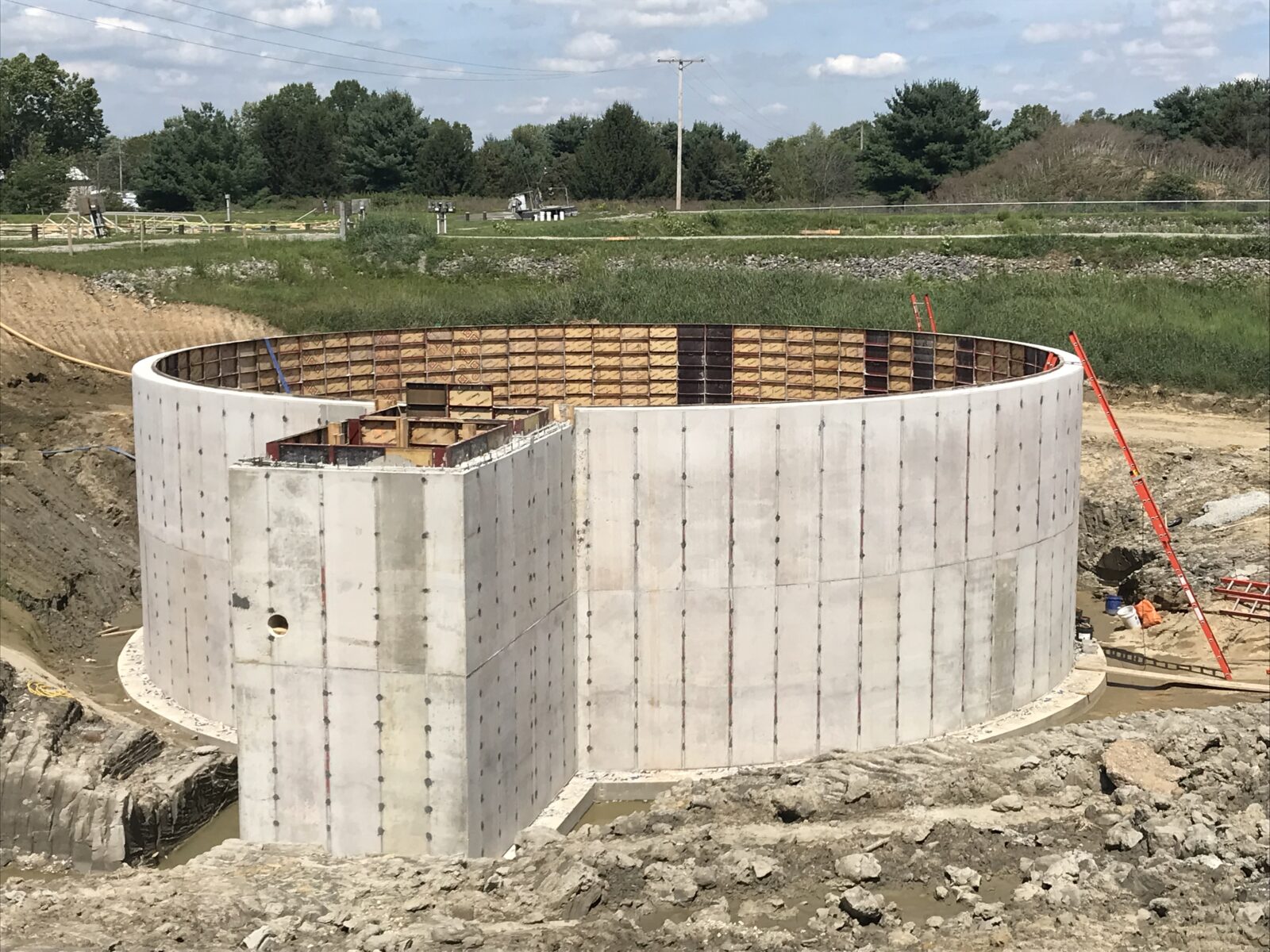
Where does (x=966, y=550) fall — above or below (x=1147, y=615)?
above

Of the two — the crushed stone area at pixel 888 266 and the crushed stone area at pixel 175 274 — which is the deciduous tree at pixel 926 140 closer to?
the crushed stone area at pixel 888 266

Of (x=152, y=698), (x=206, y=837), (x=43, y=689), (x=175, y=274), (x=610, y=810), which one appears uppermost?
(x=175, y=274)

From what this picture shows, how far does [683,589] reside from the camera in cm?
1750

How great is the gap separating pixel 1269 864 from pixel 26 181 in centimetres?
7427

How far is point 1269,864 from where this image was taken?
1476 cm

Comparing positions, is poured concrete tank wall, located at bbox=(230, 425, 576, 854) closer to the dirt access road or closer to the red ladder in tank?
the dirt access road

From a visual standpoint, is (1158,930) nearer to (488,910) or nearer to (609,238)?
(488,910)

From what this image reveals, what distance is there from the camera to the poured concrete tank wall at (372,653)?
1434 cm

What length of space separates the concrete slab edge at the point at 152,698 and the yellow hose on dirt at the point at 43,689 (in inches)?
46.5

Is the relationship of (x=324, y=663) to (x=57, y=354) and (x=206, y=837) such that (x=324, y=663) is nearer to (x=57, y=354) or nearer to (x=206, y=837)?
(x=206, y=837)

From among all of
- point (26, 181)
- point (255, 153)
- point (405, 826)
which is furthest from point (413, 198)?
point (405, 826)

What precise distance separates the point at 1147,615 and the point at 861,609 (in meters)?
8.87

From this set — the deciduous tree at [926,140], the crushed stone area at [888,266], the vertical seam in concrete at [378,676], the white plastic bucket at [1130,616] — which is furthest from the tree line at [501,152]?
the vertical seam in concrete at [378,676]

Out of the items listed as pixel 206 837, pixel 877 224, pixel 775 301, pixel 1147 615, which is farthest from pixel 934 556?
pixel 877 224
